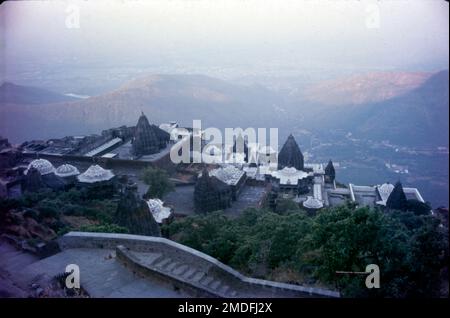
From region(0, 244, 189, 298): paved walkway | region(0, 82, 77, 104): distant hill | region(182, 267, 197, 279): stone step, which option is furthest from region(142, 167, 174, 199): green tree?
region(0, 82, 77, 104): distant hill

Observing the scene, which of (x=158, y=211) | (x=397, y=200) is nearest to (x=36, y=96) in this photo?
(x=158, y=211)

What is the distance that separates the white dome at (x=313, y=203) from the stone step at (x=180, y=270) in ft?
33.8

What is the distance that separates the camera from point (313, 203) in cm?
1681

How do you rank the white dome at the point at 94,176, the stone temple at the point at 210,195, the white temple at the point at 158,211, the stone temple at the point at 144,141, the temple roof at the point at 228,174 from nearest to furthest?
the white temple at the point at 158,211 < the stone temple at the point at 210,195 < the white dome at the point at 94,176 < the temple roof at the point at 228,174 < the stone temple at the point at 144,141

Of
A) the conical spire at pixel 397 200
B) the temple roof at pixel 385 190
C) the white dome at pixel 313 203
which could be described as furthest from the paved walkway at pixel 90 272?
the temple roof at pixel 385 190

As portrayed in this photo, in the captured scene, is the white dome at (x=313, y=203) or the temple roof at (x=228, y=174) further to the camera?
the temple roof at (x=228, y=174)

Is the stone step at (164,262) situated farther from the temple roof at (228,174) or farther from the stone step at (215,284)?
the temple roof at (228,174)

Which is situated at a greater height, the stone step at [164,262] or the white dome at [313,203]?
the stone step at [164,262]

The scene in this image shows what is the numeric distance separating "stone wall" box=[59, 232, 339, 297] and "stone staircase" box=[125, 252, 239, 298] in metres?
0.07

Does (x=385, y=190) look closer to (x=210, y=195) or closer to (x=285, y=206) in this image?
(x=285, y=206)

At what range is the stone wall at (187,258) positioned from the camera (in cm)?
650

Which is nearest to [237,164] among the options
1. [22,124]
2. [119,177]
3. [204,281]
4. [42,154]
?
[119,177]

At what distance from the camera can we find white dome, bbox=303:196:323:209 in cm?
1667
